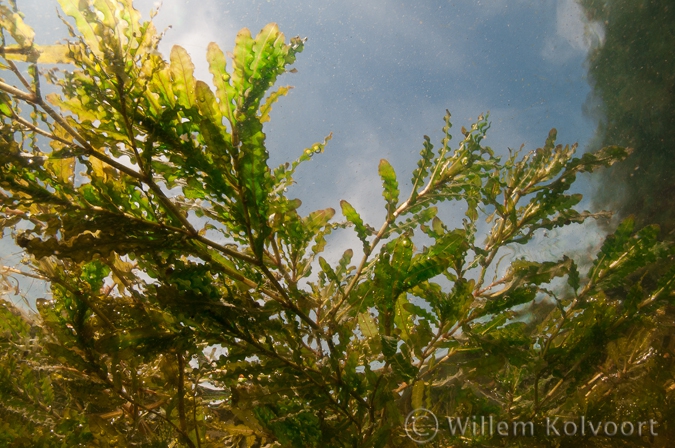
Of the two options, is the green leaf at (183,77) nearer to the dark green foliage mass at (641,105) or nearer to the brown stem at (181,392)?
the brown stem at (181,392)

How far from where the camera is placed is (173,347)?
4.90 ft

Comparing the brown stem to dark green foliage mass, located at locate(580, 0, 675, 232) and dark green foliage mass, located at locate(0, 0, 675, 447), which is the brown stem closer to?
dark green foliage mass, located at locate(0, 0, 675, 447)

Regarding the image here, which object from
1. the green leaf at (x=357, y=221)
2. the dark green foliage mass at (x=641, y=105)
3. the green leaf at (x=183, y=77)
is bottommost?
the green leaf at (x=357, y=221)

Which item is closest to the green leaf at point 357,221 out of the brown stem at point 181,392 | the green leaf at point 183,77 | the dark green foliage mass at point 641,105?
the green leaf at point 183,77

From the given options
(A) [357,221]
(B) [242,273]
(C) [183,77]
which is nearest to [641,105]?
(A) [357,221]

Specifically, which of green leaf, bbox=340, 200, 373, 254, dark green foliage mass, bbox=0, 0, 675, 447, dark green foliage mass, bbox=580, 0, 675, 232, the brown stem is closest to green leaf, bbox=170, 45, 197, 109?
dark green foliage mass, bbox=0, 0, 675, 447

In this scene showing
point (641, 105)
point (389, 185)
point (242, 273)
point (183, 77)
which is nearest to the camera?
point (183, 77)

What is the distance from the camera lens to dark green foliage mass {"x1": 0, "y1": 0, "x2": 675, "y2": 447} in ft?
4.15

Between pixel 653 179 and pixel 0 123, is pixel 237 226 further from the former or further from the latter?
pixel 653 179

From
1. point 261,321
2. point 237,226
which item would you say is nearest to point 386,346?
point 261,321

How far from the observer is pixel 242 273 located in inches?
71.3

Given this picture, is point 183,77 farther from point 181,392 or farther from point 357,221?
point 181,392

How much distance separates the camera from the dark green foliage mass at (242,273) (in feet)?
4.15

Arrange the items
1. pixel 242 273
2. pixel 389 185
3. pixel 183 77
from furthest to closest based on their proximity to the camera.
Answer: pixel 389 185 → pixel 242 273 → pixel 183 77
